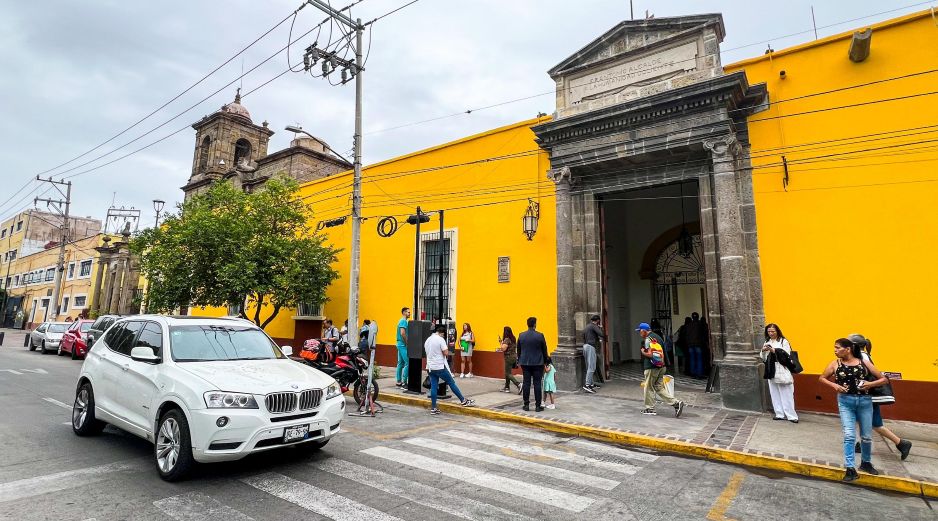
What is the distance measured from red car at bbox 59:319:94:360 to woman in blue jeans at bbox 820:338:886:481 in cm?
2406

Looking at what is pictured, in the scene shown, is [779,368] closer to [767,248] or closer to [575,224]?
[767,248]

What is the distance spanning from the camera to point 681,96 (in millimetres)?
9547

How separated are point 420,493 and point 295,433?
147cm

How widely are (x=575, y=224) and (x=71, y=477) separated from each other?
10327 millimetres

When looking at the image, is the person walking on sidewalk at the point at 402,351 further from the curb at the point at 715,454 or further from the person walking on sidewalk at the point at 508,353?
the curb at the point at 715,454

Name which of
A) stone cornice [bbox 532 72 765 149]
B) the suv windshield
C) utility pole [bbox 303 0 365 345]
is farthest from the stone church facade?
the suv windshield

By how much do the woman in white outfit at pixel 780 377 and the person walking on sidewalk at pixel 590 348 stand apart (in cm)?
347

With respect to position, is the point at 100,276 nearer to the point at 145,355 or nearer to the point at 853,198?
the point at 145,355

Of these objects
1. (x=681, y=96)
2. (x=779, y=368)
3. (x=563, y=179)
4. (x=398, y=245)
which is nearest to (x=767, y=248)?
(x=779, y=368)

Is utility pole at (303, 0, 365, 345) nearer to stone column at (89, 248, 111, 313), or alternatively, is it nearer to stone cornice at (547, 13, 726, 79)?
stone cornice at (547, 13, 726, 79)

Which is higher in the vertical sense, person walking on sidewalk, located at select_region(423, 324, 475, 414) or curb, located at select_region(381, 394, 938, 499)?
person walking on sidewalk, located at select_region(423, 324, 475, 414)

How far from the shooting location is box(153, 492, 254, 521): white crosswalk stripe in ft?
12.3

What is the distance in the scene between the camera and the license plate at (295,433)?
464cm

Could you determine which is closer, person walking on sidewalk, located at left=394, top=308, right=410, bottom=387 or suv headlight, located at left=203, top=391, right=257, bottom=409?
suv headlight, located at left=203, top=391, right=257, bottom=409
